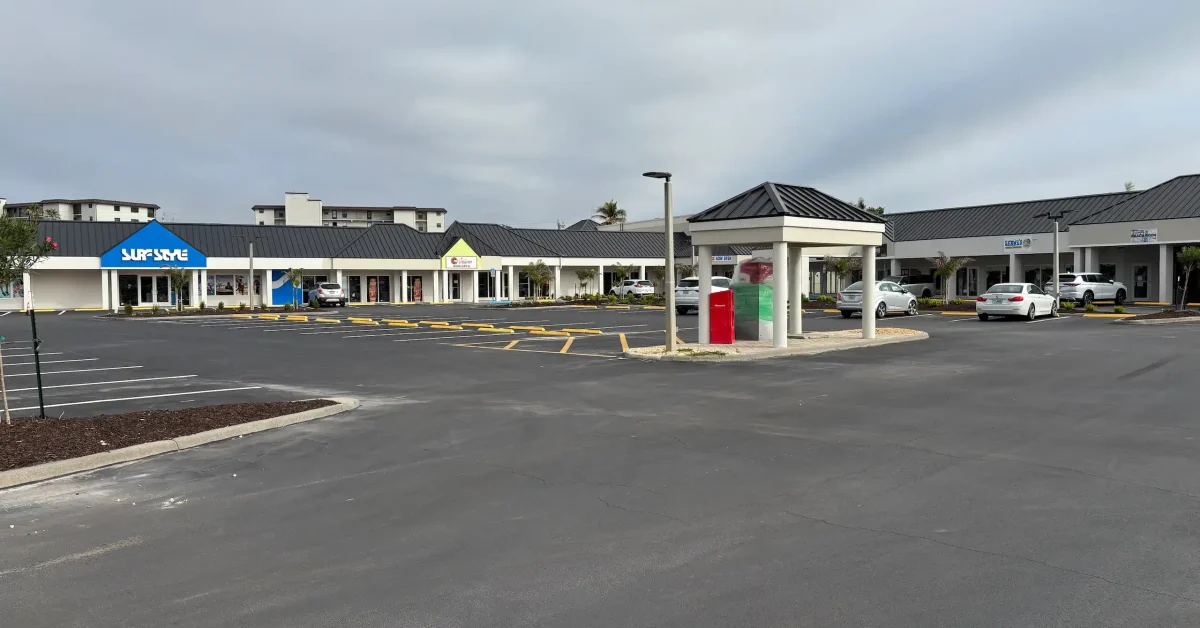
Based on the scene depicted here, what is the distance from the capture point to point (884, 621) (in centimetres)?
427

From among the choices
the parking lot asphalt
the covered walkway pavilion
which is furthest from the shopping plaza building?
the parking lot asphalt

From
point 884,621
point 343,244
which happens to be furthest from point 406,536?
point 343,244

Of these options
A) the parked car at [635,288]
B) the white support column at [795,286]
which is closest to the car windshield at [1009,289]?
the white support column at [795,286]

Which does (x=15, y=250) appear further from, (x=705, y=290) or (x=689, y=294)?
(x=689, y=294)

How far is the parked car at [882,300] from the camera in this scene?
35.1m

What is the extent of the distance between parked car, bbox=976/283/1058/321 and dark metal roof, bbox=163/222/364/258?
43803 millimetres

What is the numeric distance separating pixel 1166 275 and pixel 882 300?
18.8m

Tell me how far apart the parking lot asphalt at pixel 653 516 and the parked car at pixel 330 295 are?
43019 mm

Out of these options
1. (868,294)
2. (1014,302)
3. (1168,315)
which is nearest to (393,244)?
(1014,302)

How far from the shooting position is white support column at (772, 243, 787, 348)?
67.2ft

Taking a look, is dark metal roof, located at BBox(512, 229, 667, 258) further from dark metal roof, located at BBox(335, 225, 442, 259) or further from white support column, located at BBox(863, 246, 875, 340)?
white support column, located at BBox(863, 246, 875, 340)

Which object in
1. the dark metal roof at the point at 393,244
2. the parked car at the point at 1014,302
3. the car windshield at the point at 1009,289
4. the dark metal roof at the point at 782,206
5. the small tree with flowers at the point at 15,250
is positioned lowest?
the parked car at the point at 1014,302

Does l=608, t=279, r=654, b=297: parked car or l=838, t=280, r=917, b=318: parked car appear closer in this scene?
l=838, t=280, r=917, b=318: parked car

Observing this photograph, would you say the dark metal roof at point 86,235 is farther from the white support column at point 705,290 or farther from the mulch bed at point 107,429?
the mulch bed at point 107,429
